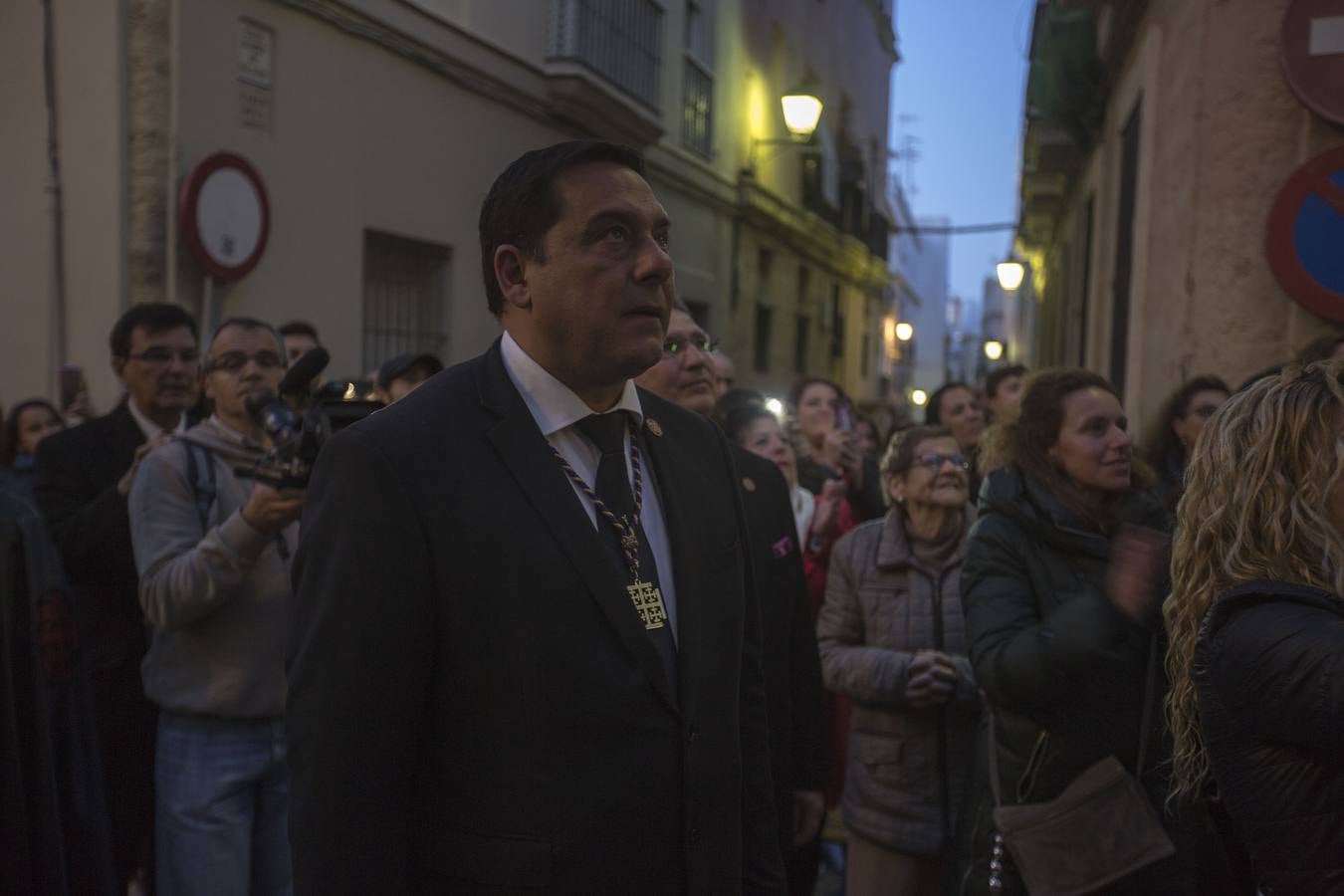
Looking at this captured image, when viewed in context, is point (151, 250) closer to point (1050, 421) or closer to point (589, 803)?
point (1050, 421)

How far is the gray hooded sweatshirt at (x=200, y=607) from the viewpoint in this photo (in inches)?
119

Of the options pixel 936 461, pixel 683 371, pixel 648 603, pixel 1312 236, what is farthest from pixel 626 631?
pixel 1312 236

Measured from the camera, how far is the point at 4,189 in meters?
6.91

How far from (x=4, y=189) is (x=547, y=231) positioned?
621cm

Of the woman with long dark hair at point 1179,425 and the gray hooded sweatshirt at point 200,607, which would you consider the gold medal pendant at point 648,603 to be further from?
the woman with long dark hair at point 1179,425

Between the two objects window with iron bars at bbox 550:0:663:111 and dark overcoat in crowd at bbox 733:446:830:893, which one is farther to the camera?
window with iron bars at bbox 550:0:663:111

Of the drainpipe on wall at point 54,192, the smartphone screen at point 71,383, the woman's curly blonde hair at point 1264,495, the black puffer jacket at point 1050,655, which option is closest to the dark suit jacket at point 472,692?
the woman's curly blonde hair at point 1264,495

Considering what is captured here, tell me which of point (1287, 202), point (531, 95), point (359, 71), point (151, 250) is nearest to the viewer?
point (1287, 202)

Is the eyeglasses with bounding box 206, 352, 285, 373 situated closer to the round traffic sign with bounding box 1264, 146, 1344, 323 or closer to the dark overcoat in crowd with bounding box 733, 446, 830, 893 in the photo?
the dark overcoat in crowd with bounding box 733, 446, 830, 893

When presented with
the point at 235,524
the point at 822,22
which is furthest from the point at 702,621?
the point at 822,22

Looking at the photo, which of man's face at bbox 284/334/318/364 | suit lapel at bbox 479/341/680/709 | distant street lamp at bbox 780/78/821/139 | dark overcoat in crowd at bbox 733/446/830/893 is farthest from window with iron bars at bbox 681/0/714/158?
suit lapel at bbox 479/341/680/709

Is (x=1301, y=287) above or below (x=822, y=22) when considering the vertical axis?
below

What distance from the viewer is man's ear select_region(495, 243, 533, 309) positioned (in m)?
2.04

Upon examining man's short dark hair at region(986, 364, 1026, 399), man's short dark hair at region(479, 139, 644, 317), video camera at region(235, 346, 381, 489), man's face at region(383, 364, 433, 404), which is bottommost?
video camera at region(235, 346, 381, 489)
